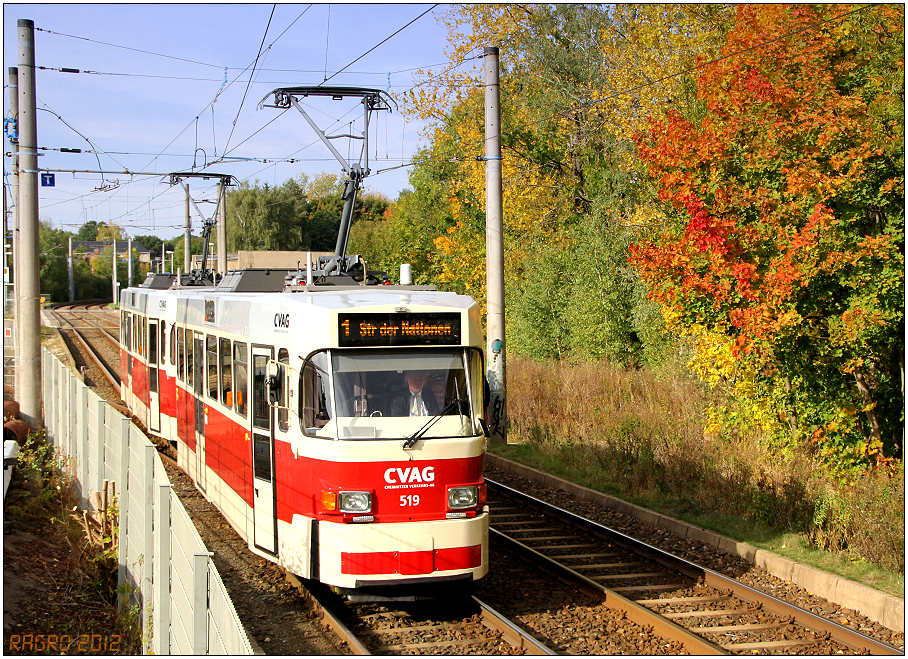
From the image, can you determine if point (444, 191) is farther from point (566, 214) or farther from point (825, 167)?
point (825, 167)

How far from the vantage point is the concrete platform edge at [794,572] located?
315 inches

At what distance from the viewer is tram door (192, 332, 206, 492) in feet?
40.4

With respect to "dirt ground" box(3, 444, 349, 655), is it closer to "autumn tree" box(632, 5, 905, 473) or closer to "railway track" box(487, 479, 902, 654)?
"railway track" box(487, 479, 902, 654)

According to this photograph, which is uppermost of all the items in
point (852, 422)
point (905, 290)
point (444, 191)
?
point (444, 191)

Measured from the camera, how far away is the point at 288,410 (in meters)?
8.37

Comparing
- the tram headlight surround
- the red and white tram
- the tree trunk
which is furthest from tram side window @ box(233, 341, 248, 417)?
the tree trunk

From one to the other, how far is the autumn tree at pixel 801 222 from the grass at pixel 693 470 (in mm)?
1306

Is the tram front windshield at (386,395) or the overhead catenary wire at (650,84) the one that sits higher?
the overhead catenary wire at (650,84)

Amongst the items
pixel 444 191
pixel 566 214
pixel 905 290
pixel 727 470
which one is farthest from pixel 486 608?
pixel 444 191

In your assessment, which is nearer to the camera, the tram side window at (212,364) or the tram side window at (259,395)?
the tram side window at (259,395)

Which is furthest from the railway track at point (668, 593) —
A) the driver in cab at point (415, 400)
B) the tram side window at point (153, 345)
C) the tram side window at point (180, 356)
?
the tram side window at point (153, 345)

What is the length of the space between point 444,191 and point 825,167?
39.7 meters

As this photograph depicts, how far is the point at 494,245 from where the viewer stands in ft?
52.6

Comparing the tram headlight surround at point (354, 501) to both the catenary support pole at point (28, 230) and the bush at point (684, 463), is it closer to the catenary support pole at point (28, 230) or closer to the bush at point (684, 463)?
the bush at point (684, 463)
